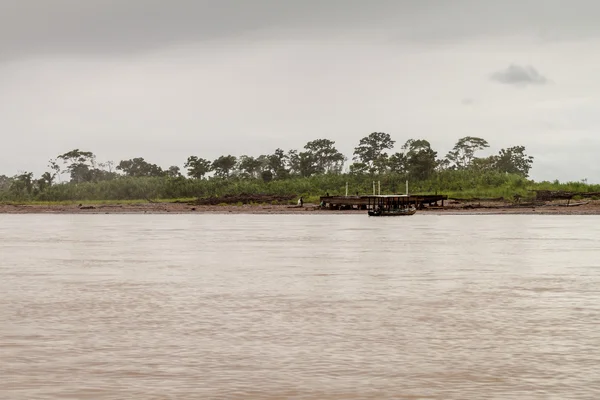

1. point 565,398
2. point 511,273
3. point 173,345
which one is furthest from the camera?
point 511,273

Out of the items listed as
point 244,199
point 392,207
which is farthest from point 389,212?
point 244,199

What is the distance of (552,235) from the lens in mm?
58281

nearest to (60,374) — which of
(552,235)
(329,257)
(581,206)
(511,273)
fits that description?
(511,273)

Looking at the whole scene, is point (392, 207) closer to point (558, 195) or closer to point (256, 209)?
point (558, 195)

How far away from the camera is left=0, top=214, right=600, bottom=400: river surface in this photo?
41.3 feet

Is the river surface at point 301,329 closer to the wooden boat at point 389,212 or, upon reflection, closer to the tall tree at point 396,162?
the wooden boat at point 389,212

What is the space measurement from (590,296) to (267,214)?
10054 cm

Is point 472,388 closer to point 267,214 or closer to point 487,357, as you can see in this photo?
point 487,357

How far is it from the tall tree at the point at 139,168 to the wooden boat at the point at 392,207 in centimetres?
8008

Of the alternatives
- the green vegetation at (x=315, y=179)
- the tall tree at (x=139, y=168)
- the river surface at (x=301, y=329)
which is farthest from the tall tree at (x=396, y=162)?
the river surface at (x=301, y=329)

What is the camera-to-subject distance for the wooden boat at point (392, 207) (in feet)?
331

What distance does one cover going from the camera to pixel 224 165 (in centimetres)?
16338

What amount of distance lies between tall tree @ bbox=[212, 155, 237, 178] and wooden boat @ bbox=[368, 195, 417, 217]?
54.6 metres

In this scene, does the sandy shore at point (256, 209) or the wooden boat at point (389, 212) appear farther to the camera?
the sandy shore at point (256, 209)
